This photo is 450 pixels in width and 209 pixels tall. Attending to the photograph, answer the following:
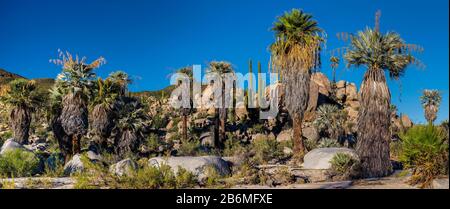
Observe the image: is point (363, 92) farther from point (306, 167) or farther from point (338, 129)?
point (338, 129)

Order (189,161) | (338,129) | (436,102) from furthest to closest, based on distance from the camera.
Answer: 1. (436,102)
2. (338,129)
3. (189,161)

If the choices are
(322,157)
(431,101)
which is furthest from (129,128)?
(431,101)

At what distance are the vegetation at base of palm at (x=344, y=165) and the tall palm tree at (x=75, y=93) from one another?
12449 millimetres

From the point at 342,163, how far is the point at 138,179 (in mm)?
7677

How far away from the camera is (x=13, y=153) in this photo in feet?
59.7

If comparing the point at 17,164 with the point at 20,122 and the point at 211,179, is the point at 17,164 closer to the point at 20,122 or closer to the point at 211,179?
the point at 211,179

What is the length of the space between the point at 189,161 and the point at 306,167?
5417 mm

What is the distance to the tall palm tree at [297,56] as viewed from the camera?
23.5 meters

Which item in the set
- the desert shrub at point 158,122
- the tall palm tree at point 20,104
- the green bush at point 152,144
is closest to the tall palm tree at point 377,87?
the green bush at point 152,144

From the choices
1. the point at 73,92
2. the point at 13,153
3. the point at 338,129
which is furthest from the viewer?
the point at 338,129
